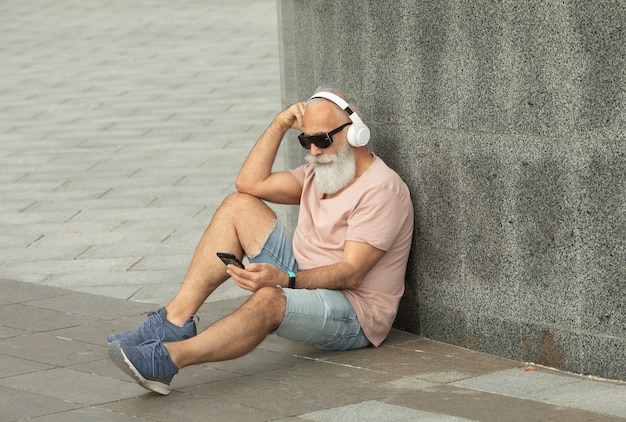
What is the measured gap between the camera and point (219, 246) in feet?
19.6

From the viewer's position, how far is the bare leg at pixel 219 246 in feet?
19.3

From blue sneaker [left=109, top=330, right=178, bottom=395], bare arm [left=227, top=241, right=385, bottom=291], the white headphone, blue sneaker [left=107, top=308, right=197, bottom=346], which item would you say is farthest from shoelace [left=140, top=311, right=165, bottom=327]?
the white headphone

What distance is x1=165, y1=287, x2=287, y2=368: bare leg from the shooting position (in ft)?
17.4

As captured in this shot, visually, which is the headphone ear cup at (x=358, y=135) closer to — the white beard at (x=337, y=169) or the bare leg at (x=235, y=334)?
the white beard at (x=337, y=169)

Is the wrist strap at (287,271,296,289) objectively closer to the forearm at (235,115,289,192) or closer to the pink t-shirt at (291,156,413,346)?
the pink t-shirt at (291,156,413,346)

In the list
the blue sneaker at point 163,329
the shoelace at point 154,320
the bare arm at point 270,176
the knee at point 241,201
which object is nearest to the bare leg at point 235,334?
the blue sneaker at point 163,329

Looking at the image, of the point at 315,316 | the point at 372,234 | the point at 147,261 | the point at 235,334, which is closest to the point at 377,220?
the point at 372,234

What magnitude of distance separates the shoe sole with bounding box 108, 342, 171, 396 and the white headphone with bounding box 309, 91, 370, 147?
1417 mm

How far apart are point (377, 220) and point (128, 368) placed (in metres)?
1.31

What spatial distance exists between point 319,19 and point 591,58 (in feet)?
6.44

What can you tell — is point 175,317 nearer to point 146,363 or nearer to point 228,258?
point 228,258

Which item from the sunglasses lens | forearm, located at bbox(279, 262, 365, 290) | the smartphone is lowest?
forearm, located at bbox(279, 262, 365, 290)

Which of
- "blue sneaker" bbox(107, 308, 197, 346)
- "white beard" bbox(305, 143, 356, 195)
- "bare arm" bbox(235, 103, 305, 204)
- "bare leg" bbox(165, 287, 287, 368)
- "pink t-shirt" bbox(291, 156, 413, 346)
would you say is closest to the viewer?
"bare leg" bbox(165, 287, 287, 368)

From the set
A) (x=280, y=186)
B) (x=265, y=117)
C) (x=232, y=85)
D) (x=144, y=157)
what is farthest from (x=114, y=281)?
(x=232, y=85)
